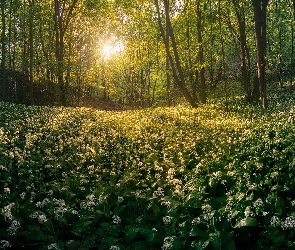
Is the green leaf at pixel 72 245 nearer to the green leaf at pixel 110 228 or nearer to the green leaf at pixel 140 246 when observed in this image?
the green leaf at pixel 110 228

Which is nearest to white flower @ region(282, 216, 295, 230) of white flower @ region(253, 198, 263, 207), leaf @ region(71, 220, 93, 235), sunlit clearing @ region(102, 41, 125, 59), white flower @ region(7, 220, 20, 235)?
white flower @ region(253, 198, 263, 207)

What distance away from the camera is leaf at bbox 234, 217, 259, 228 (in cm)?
487

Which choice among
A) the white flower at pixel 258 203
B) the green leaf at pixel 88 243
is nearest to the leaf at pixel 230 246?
the white flower at pixel 258 203

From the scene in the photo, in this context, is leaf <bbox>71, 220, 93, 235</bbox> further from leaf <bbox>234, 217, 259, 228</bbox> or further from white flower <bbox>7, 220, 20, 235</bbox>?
leaf <bbox>234, 217, 259, 228</bbox>

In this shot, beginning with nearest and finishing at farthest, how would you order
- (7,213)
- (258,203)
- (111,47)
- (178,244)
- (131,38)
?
(178,244)
(258,203)
(7,213)
(131,38)
(111,47)

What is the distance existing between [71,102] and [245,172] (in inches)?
1810

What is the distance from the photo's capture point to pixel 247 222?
491 centimetres

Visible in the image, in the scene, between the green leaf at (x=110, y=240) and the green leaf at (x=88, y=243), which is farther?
the green leaf at (x=88, y=243)

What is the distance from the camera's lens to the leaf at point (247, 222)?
487cm

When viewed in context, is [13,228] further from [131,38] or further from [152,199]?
[131,38]

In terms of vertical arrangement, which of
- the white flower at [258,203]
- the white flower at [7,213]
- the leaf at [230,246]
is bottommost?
the leaf at [230,246]

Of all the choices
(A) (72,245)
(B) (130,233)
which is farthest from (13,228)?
(B) (130,233)

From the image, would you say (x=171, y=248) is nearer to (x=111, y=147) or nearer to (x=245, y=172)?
(x=245, y=172)

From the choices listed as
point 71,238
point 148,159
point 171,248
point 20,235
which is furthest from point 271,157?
point 20,235
